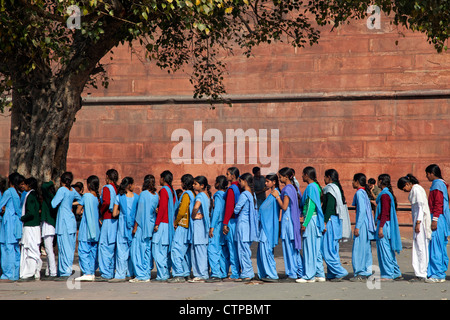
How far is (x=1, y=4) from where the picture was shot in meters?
9.66

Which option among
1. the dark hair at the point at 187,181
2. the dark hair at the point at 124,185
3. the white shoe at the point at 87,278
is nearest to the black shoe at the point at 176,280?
the white shoe at the point at 87,278

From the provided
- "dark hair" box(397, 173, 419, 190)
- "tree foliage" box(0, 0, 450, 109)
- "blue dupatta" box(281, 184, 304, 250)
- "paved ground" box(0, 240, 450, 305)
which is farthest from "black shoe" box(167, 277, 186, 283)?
"tree foliage" box(0, 0, 450, 109)

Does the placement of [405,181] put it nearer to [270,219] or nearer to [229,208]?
[270,219]

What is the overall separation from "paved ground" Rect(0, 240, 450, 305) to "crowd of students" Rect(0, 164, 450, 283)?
364 millimetres

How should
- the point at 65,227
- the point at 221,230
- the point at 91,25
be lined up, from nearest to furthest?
the point at 221,230, the point at 65,227, the point at 91,25

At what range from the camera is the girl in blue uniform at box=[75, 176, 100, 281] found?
34.7ft

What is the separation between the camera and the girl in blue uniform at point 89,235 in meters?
10.6

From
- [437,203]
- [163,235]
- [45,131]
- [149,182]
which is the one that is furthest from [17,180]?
[437,203]

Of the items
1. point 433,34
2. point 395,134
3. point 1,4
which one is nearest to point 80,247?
point 1,4

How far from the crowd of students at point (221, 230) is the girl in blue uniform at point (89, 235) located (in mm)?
15

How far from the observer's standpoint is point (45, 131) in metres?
12.5

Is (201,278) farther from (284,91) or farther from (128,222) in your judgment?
(284,91)

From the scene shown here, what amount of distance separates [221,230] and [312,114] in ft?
26.7

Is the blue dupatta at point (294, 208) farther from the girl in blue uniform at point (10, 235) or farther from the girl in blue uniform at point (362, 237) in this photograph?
the girl in blue uniform at point (10, 235)
